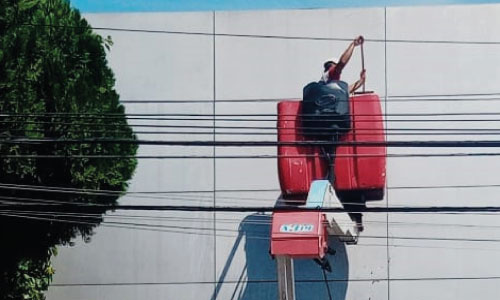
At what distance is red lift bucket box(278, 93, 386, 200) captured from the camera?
1905 cm

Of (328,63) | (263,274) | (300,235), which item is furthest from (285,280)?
(328,63)

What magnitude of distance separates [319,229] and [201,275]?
333 centimetres

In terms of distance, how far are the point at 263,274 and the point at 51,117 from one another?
21.2ft

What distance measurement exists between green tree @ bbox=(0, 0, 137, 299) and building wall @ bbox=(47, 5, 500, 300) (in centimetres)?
389

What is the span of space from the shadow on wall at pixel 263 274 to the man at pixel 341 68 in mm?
2674

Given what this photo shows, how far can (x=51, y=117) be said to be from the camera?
14.9 m

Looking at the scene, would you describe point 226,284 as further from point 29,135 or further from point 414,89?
point 29,135

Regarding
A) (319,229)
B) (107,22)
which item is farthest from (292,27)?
(319,229)

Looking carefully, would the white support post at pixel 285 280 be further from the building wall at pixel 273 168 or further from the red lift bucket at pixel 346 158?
the building wall at pixel 273 168

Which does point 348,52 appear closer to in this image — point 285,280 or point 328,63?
point 328,63

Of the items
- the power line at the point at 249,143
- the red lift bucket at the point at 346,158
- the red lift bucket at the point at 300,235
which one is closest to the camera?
the power line at the point at 249,143

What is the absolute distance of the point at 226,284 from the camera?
20.1 meters

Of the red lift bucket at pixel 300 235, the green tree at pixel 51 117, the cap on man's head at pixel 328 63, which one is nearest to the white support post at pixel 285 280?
the red lift bucket at pixel 300 235

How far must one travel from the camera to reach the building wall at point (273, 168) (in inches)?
787
